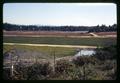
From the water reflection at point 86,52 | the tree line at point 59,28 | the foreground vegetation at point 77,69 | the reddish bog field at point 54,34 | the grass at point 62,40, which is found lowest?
the foreground vegetation at point 77,69

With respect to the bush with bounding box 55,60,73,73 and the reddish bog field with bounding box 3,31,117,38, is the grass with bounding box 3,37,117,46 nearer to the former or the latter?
the reddish bog field with bounding box 3,31,117,38

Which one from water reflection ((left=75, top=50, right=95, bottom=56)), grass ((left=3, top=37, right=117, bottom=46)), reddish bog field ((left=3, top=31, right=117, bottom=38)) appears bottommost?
water reflection ((left=75, top=50, right=95, bottom=56))

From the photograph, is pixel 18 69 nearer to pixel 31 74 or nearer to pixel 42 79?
pixel 31 74

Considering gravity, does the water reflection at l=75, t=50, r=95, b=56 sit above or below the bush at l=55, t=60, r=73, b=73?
above

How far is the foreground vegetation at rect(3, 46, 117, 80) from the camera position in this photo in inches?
128

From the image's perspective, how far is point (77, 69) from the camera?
3.28 meters

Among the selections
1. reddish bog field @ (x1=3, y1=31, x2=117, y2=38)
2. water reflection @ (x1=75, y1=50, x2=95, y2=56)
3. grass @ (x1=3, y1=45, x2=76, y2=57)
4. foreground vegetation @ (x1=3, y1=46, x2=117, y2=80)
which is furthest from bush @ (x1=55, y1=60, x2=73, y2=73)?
reddish bog field @ (x1=3, y1=31, x2=117, y2=38)

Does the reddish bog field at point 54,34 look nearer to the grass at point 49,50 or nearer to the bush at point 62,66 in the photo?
the grass at point 49,50

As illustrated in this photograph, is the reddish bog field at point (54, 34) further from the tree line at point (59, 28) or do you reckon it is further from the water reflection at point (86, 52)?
the water reflection at point (86, 52)

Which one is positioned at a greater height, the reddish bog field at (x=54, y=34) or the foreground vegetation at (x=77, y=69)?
the reddish bog field at (x=54, y=34)

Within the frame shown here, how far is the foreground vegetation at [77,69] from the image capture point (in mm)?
3242

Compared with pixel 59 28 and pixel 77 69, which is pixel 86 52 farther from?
pixel 59 28

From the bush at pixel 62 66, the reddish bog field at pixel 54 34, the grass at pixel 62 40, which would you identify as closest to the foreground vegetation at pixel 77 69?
the bush at pixel 62 66

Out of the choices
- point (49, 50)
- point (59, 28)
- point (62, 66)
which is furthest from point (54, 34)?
point (62, 66)
